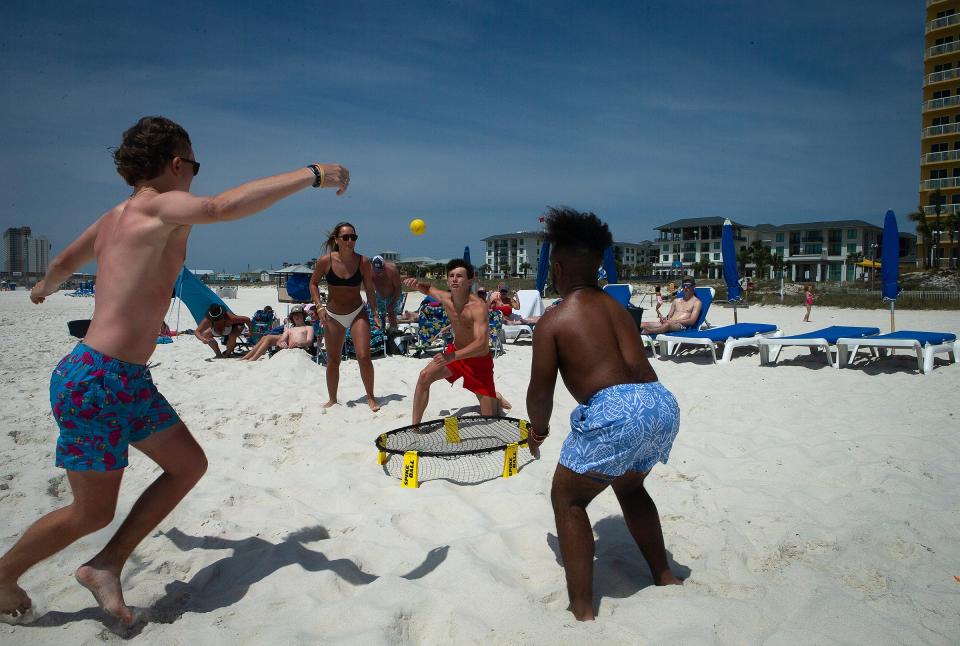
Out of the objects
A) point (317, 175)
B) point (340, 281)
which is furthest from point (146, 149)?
point (340, 281)

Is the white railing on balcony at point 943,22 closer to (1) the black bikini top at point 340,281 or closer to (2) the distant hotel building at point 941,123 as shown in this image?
(2) the distant hotel building at point 941,123

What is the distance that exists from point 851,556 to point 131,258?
331 centimetres

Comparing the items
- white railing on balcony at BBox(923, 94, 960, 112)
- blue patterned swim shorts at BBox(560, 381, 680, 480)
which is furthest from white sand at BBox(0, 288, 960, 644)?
white railing on balcony at BBox(923, 94, 960, 112)

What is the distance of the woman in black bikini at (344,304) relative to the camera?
18.2 ft

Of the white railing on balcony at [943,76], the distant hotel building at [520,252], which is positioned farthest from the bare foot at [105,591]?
the distant hotel building at [520,252]

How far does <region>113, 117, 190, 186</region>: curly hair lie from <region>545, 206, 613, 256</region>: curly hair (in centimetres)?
155

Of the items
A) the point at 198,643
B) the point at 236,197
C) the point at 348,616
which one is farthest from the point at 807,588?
the point at 236,197

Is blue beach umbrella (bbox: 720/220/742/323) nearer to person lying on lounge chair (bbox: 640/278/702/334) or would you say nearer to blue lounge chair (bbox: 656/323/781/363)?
person lying on lounge chair (bbox: 640/278/702/334)

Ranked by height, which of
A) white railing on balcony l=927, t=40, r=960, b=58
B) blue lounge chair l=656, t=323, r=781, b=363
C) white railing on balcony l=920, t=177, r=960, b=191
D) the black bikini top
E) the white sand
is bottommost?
the white sand

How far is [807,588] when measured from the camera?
7.50 ft

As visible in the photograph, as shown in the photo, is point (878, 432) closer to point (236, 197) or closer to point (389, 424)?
point (389, 424)

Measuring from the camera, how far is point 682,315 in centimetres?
1004

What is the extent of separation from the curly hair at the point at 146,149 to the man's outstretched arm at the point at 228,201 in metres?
0.25

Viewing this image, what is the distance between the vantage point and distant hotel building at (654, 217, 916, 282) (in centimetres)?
6938
